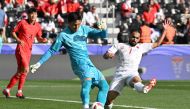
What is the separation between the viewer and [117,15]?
36.8 meters

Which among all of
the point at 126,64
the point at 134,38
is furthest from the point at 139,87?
the point at 134,38

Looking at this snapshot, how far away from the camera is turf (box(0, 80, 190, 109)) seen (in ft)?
55.8

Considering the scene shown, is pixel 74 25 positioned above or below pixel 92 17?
above

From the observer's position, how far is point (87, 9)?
34.8m

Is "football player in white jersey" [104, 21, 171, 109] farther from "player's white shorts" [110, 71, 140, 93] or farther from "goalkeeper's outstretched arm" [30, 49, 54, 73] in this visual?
"goalkeeper's outstretched arm" [30, 49, 54, 73]

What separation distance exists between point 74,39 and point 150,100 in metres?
4.84

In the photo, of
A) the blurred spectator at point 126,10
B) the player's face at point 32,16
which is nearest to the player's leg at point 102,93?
the player's face at point 32,16

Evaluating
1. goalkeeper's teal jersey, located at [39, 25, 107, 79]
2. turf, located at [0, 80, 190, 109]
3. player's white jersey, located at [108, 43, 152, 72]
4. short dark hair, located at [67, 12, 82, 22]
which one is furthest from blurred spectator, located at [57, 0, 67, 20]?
short dark hair, located at [67, 12, 82, 22]

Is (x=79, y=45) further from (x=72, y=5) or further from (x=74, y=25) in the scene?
(x=72, y=5)

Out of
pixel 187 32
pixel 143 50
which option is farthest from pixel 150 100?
pixel 187 32

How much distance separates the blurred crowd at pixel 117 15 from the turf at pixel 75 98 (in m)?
8.40

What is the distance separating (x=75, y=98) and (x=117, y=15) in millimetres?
17574

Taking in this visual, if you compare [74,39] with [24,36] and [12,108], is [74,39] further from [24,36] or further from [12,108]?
[24,36]

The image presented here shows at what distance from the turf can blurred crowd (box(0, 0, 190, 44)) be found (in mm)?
8400
